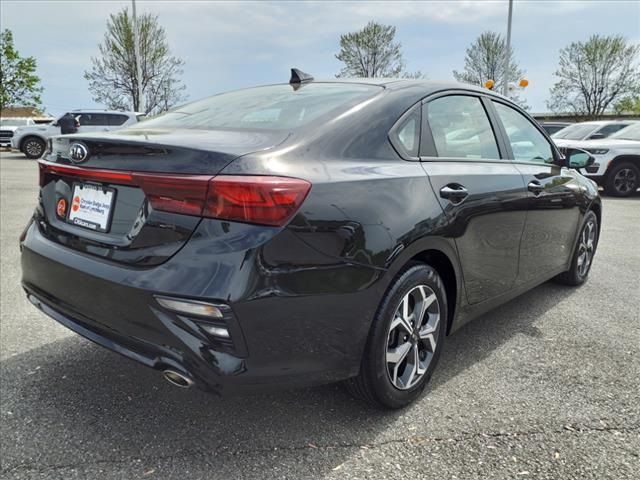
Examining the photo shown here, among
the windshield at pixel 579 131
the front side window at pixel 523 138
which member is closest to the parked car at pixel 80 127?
the windshield at pixel 579 131

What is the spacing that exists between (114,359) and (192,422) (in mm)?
834

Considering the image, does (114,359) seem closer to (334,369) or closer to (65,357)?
(65,357)

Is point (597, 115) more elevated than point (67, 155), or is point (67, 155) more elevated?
point (597, 115)

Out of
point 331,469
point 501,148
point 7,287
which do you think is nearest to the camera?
point 331,469

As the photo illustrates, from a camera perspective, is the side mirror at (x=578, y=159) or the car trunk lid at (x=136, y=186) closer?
the car trunk lid at (x=136, y=186)

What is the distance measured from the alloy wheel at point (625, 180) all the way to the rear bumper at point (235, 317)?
11170 mm

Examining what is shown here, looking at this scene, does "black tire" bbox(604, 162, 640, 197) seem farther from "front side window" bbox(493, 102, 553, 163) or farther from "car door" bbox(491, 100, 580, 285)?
"front side window" bbox(493, 102, 553, 163)

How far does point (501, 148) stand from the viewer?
320 centimetres

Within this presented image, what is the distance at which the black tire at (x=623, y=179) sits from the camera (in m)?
11.2

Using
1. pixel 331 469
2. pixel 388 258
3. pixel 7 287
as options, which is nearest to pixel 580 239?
pixel 388 258

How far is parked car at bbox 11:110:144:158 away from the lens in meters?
18.3

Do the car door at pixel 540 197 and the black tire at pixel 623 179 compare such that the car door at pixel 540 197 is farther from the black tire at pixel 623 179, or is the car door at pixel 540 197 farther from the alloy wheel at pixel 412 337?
the black tire at pixel 623 179

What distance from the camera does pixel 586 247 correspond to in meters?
4.52

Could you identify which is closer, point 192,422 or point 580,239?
point 192,422
